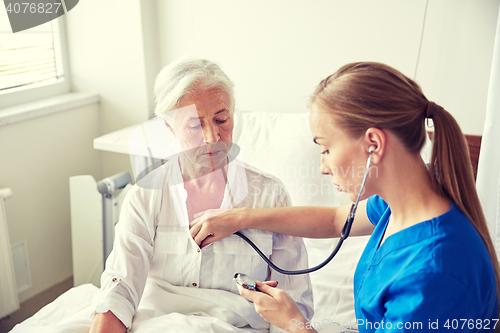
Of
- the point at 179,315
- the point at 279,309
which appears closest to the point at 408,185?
the point at 279,309

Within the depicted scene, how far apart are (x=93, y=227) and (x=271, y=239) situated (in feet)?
4.01

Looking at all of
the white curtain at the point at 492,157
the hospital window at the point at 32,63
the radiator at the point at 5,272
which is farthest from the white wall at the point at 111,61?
the white curtain at the point at 492,157

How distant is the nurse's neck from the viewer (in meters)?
0.75

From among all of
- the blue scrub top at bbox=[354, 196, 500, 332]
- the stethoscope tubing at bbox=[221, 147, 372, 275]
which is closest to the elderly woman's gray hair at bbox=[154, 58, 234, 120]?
the stethoscope tubing at bbox=[221, 147, 372, 275]

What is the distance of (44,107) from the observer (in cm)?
199

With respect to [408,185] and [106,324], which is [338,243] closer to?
[408,185]

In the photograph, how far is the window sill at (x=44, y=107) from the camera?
1849 millimetres

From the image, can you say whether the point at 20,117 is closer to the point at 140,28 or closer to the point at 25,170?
the point at 25,170

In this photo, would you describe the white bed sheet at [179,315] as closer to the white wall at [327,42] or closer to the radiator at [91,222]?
the radiator at [91,222]

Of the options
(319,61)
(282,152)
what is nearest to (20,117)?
(282,152)

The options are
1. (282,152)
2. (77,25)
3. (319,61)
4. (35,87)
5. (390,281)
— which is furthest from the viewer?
(77,25)

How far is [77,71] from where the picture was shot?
7.68ft

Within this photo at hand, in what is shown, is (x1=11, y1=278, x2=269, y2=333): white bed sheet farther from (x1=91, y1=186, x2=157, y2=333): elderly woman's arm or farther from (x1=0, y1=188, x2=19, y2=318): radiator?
(x1=0, y1=188, x2=19, y2=318): radiator

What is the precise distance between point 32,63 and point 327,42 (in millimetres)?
1467
